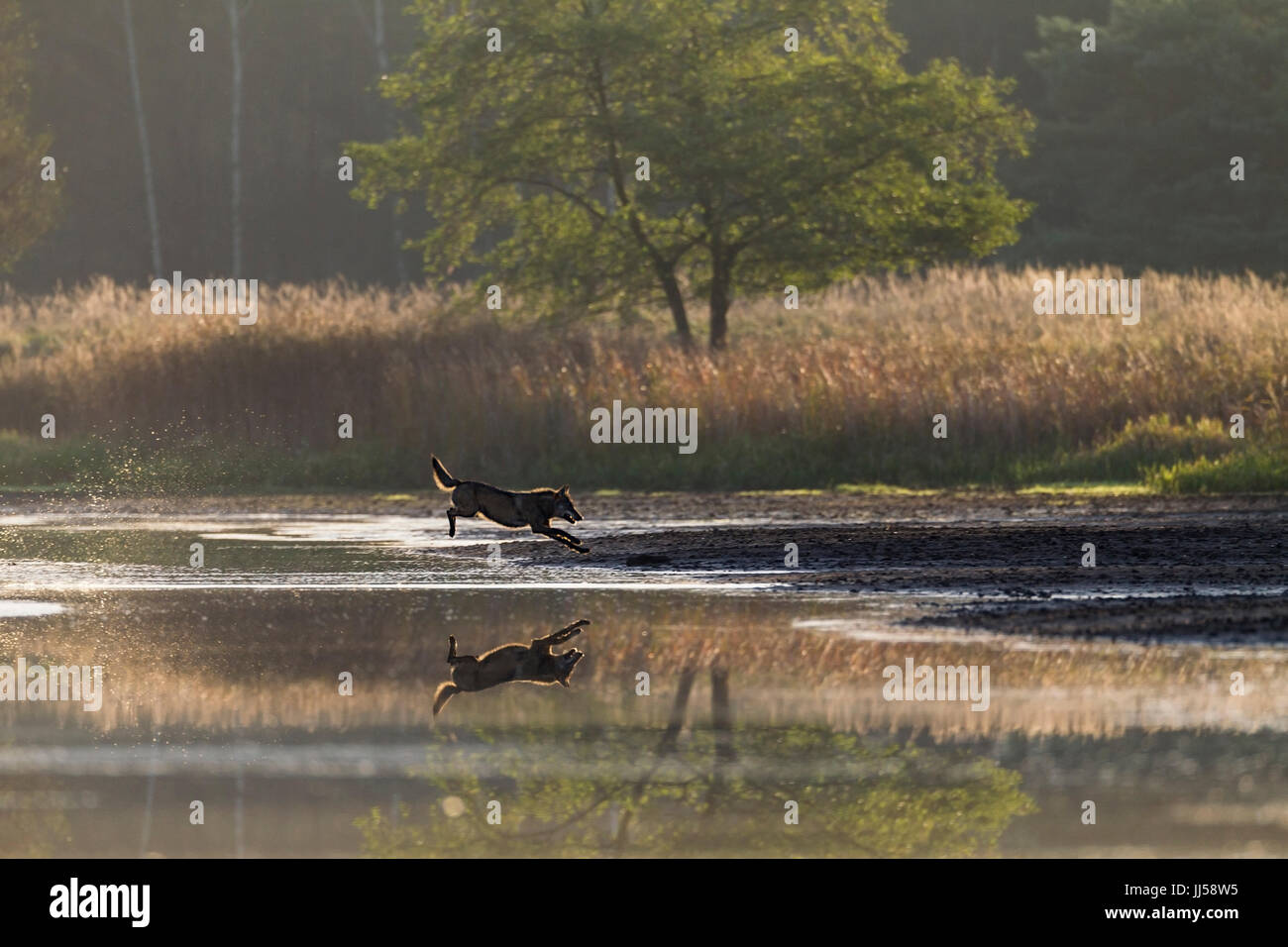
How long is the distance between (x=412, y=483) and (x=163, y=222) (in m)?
49.3

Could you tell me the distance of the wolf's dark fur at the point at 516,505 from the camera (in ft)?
55.8

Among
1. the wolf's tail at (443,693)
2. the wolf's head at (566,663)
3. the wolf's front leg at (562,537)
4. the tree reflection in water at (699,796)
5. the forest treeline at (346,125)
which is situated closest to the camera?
the tree reflection in water at (699,796)

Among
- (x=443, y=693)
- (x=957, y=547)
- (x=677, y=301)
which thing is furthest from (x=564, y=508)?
(x=677, y=301)

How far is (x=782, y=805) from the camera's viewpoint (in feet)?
24.3

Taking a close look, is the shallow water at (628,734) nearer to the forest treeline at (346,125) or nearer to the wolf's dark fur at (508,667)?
the wolf's dark fur at (508,667)

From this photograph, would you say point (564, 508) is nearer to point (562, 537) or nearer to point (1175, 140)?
point (562, 537)

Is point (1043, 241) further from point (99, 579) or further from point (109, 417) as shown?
point (99, 579)

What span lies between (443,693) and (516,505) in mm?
7132

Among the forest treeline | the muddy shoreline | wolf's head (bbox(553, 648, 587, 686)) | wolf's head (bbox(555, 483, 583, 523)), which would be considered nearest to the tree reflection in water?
wolf's head (bbox(553, 648, 587, 686))

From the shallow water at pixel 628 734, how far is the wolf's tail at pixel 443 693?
72mm

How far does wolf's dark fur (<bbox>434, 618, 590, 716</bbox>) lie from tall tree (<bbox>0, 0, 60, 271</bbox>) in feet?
132

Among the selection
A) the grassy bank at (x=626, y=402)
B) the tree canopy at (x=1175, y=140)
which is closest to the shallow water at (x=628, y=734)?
Result: the grassy bank at (x=626, y=402)

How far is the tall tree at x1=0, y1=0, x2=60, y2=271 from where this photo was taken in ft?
161

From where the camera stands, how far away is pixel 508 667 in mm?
11000
